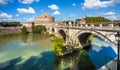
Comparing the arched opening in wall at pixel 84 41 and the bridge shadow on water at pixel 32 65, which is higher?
the arched opening in wall at pixel 84 41

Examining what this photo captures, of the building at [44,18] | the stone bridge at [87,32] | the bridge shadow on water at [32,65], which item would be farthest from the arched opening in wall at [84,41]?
the building at [44,18]

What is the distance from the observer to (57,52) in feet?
77.9

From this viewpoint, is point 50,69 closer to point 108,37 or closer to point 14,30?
point 108,37

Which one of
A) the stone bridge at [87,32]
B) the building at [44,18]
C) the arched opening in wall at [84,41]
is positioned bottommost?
the arched opening in wall at [84,41]

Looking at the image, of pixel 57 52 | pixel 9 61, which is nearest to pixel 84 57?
pixel 57 52

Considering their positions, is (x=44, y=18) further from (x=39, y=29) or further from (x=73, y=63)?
(x=73, y=63)

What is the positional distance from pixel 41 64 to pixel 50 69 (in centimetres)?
253

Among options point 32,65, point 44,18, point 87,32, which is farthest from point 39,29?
point 32,65

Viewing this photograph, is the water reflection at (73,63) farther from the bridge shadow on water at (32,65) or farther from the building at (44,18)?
the building at (44,18)

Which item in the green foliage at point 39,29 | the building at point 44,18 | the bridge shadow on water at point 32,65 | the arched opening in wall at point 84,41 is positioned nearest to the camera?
the bridge shadow on water at point 32,65

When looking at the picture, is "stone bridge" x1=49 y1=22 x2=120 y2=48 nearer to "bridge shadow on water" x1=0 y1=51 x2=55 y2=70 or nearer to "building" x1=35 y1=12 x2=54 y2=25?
"bridge shadow on water" x1=0 y1=51 x2=55 y2=70

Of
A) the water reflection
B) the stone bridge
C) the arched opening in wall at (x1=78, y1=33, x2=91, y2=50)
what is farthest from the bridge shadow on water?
the arched opening in wall at (x1=78, y1=33, x2=91, y2=50)

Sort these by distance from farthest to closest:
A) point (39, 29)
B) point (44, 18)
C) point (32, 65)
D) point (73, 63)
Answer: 1. point (44, 18)
2. point (39, 29)
3. point (73, 63)
4. point (32, 65)

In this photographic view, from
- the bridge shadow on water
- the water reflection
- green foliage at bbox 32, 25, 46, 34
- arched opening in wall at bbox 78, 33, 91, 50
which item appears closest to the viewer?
the water reflection
